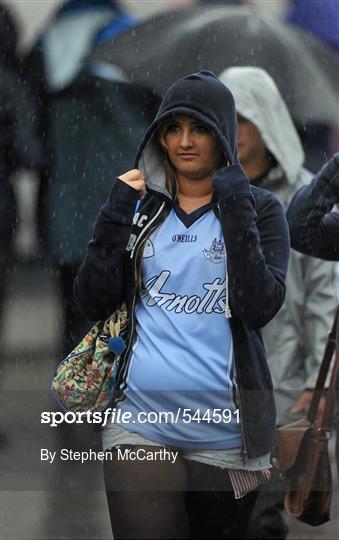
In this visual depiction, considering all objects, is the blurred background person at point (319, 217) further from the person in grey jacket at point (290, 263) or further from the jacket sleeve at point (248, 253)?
the person in grey jacket at point (290, 263)

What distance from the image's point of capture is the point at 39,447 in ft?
16.7

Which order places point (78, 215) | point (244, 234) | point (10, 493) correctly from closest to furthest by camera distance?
point (244, 234)
point (10, 493)
point (78, 215)

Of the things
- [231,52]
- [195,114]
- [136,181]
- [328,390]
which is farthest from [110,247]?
[231,52]

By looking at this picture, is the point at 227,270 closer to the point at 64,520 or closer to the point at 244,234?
the point at 244,234

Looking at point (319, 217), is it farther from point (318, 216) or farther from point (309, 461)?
point (309, 461)

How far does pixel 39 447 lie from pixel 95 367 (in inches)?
25.6

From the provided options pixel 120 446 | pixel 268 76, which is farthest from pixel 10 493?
pixel 268 76

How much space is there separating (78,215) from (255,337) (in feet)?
4.32

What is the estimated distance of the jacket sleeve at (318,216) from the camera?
15.7 feet

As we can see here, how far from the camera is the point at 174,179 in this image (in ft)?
15.0

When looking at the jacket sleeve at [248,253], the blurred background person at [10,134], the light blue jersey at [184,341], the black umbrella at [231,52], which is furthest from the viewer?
the black umbrella at [231,52]

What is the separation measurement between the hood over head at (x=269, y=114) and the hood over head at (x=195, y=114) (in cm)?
107

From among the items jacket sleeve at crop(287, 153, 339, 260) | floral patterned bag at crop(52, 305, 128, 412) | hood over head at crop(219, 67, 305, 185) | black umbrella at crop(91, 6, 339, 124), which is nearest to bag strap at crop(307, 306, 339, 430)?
jacket sleeve at crop(287, 153, 339, 260)

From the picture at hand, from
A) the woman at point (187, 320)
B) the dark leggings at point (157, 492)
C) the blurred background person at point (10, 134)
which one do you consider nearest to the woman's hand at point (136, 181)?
the woman at point (187, 320)
